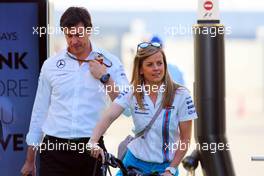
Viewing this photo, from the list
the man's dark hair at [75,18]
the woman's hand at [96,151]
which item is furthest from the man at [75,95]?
the woman's hand at [96,151]

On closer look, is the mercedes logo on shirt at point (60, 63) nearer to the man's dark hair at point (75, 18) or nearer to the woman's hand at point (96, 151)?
the man's dark hair at point (75, 18)

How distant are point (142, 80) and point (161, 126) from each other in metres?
0.33

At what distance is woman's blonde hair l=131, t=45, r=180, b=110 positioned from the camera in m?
4.64

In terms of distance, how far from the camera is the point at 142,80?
4781 millimetres

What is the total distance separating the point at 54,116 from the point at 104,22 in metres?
18.7

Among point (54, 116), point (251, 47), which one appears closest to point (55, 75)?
point (54, 116)

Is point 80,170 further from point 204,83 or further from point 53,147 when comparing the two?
point 204,83

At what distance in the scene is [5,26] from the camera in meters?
6.43

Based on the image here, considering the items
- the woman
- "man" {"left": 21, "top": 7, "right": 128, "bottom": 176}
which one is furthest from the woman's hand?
"man" {"left": 21, "top": 7, "right": 128, "bottom": 176}

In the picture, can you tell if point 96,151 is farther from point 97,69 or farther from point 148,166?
point 97,69

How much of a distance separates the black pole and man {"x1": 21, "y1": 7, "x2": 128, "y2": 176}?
1.77 metres

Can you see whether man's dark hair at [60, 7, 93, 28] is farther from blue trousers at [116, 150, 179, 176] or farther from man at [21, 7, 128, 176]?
blue trousers at [116, 150, 179, 176]

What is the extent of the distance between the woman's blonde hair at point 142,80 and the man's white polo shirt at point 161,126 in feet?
0.09

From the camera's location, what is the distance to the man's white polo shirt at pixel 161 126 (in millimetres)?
4617
